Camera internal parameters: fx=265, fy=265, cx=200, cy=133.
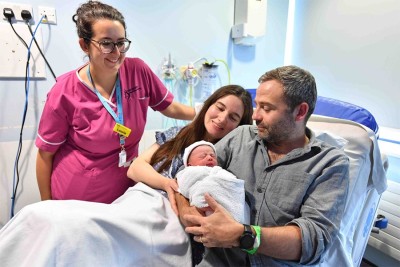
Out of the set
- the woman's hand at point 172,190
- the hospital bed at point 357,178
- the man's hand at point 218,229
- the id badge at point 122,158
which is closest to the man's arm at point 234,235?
the man's hand at point 218,229

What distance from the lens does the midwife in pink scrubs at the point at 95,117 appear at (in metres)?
1.23

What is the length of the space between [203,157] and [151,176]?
0.29m

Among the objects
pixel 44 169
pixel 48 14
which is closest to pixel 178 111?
pixel 44 169

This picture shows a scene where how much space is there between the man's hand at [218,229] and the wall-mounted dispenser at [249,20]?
164 centimetres

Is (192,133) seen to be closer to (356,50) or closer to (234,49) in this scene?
(234,49)

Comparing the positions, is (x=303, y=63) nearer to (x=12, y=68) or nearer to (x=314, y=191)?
(x=314, y=191)

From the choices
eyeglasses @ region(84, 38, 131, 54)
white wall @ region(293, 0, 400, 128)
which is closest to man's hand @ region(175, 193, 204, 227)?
eyeglasses @ region(84, 38, 131, 54)

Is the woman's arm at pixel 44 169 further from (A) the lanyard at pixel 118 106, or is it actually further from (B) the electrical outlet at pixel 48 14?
(B) the electrical outlet at pixel 48 14

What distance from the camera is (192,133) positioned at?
4.45ft

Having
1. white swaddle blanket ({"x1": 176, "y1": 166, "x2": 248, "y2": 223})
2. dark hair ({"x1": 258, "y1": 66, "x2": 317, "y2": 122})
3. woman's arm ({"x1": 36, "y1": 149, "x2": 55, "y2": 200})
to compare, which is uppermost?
dark hair ({"x1": 258, "y1": 66, "x2": 317, "y2": 122})

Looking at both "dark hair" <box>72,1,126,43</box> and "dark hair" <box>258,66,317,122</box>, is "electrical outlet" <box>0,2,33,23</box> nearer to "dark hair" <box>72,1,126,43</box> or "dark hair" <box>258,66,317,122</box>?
"dark hair" <box>72,1,126,43</box>

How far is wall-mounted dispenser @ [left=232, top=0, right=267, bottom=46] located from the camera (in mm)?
2080

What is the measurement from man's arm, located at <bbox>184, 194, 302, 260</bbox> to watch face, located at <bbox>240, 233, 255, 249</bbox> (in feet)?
0.04

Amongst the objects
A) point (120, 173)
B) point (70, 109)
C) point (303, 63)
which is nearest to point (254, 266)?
point (120, 173)
